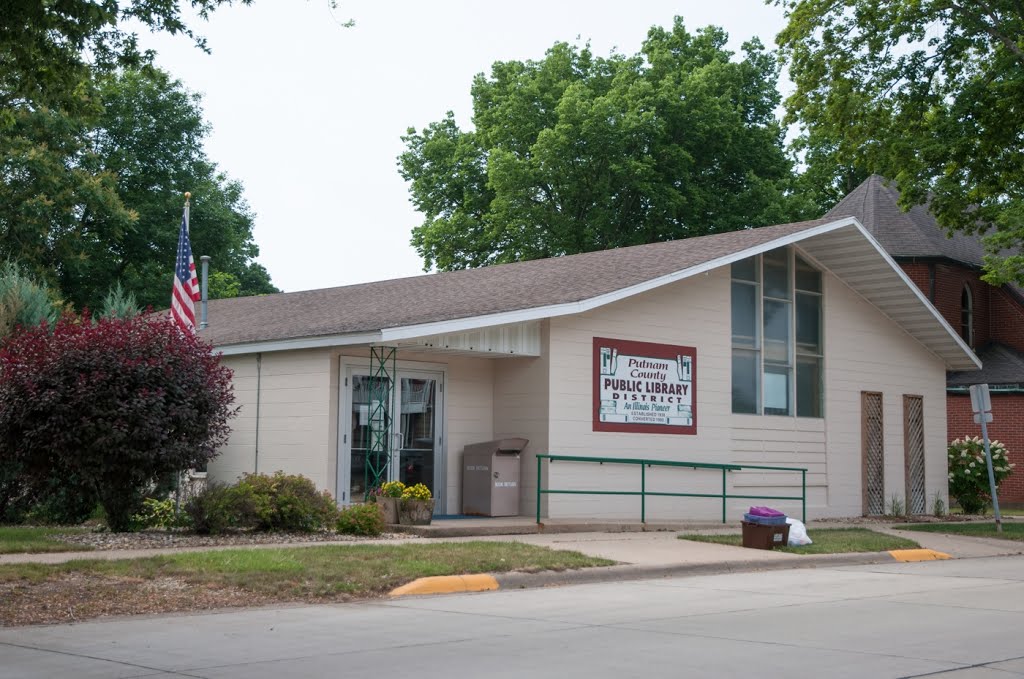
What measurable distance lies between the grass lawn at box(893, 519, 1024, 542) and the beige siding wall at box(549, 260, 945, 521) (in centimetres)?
→ 213

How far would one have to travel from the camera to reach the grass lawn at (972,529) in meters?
22.1

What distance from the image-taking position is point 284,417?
19812 millimetres

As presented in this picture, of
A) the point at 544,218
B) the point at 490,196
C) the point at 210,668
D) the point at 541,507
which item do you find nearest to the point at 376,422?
the point at 541,507

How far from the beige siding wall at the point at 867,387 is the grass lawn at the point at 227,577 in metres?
12.1

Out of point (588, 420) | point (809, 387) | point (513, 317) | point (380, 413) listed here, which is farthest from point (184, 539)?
point (809, 387)

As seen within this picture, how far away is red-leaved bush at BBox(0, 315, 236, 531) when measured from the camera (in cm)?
1581

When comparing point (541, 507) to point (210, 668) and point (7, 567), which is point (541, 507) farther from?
point (210, 668)

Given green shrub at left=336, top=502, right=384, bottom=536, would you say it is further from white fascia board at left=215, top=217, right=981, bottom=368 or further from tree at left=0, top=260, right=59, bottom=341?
tree at left=0, top=260, right=59, bottom=341

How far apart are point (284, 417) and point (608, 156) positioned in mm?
28450

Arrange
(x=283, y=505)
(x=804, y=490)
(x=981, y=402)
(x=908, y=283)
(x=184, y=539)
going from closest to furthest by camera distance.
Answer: (x=184, y=539) < (x=283, y=505) < (x=981, y=402) < (x=804, y=490) < (x=908, y=283)

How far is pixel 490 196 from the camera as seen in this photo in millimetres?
51062

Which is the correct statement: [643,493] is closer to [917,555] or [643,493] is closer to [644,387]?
[644,387]

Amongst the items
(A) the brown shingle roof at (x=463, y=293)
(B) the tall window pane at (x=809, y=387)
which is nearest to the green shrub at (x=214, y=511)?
(A) the brown shingle roof at (x=463, y=293)

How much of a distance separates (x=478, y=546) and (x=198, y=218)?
34401 millimetres
